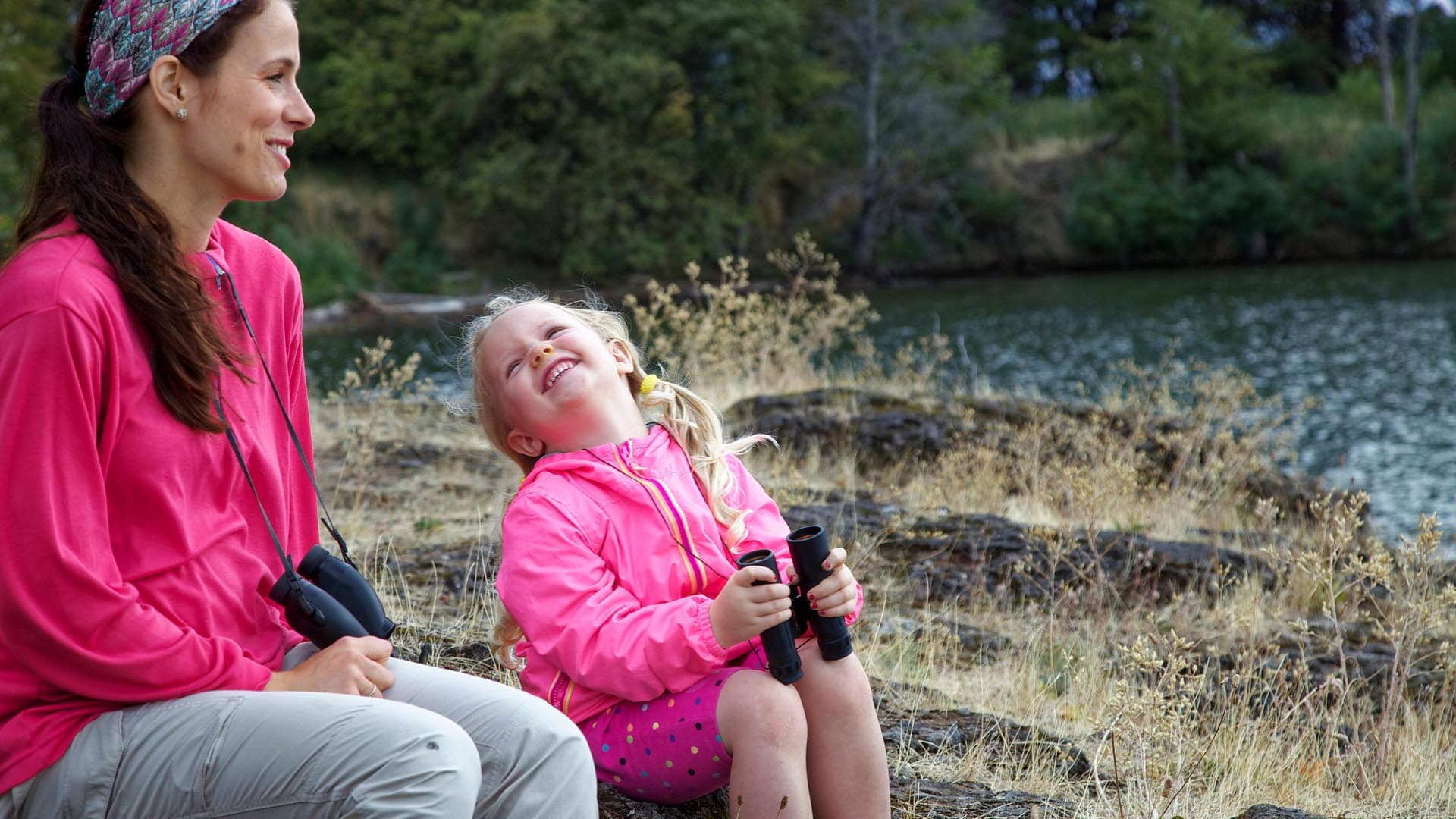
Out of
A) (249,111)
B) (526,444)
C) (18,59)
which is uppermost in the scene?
(18,59)

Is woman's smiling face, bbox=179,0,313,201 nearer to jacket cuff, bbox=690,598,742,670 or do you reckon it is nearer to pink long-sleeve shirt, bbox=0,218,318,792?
pink long-sleeve shirt, bbox=0,218,318,792

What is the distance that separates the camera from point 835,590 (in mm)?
2217

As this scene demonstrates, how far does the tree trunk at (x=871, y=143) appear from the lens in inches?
1190

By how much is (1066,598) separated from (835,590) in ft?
8.64

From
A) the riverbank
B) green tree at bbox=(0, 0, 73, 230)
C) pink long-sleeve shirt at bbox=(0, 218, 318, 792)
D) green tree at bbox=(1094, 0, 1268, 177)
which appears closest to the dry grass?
the riverbank

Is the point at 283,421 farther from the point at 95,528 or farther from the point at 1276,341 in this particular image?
the point at 1276,341

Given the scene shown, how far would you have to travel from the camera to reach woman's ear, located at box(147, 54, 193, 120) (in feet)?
6.21

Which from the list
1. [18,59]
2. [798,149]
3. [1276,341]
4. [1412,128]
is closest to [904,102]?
[798,149]

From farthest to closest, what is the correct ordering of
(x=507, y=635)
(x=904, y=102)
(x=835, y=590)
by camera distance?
(x=904, y=102) → (x=507, y=635) → (x=835, y=590)

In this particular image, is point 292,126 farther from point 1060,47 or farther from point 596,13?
point 1060,47

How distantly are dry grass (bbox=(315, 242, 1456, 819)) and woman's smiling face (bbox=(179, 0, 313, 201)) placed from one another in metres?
1.62

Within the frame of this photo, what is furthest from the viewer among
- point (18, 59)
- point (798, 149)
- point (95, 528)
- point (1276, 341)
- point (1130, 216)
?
point (798, 149)

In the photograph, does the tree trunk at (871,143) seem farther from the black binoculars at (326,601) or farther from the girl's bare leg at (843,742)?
the black binoculars at (326,601)

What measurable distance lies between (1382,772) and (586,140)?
25.5 meters
